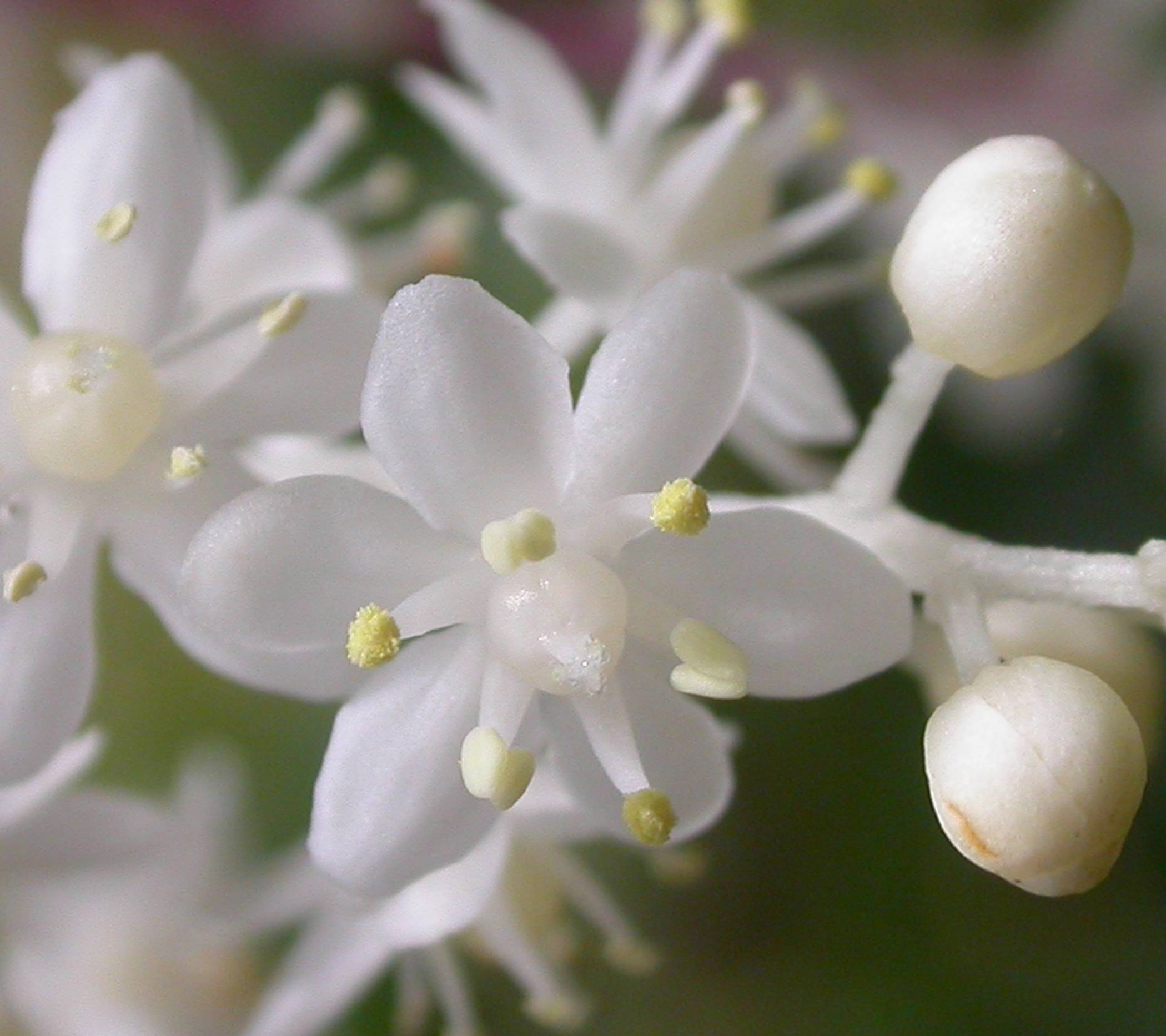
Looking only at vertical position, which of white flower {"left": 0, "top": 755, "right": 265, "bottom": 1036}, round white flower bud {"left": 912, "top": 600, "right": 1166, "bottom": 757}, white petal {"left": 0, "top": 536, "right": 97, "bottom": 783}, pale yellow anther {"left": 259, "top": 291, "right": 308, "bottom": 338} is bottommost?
white flower {"left": 0, "top": 755, "right": 265, "bottom": 1036}

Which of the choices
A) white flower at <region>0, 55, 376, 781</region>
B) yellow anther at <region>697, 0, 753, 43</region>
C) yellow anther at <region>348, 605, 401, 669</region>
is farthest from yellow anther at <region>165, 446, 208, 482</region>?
yellow anther at <region>697, 0, 753, 43</region>

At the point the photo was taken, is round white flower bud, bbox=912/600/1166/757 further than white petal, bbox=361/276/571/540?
Yes

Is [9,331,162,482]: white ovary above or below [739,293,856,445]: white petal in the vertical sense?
above

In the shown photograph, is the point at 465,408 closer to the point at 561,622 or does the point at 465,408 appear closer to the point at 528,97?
the point at 561,622

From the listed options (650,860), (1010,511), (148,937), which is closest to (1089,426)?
(1010,511)

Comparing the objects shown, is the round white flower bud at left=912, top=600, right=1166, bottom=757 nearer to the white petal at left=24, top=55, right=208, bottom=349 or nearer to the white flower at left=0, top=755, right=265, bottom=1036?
the white petal at left=24, top=55, right=208, bottom=349

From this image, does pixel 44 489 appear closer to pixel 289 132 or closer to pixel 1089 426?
pixel 289 132
